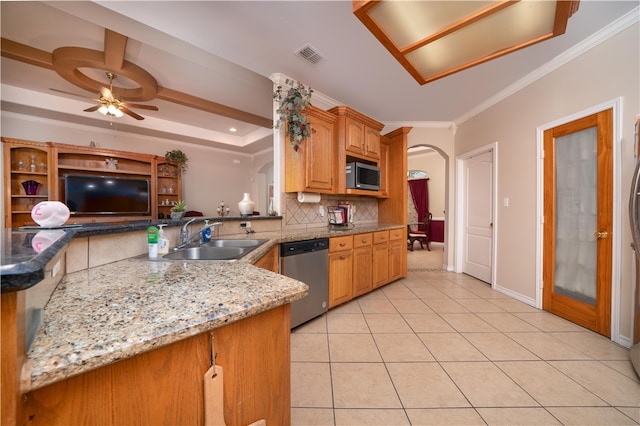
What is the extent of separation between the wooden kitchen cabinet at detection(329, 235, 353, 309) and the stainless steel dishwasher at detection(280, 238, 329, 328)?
0.29ft

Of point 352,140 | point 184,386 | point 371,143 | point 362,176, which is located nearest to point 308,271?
point 362,176

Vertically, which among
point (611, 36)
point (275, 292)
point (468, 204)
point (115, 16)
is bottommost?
point (275, 292)

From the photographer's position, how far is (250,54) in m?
2.34

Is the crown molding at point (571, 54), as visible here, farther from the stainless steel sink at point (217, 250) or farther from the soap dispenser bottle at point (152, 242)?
the soap dispenser bottle at point (152, 242)

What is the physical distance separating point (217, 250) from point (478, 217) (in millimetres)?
3761

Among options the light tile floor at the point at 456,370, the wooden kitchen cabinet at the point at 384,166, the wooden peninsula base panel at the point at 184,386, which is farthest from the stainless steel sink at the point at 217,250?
the wooden kitchen cabinet at the point at 384,166

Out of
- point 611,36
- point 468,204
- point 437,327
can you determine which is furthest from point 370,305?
point 611,36

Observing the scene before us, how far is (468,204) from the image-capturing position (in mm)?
3834

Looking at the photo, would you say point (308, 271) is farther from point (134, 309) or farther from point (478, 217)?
point (478, 217)

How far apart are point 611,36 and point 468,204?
7.57 feet

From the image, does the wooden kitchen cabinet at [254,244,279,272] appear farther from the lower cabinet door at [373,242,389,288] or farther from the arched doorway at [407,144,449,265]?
the arched doorway at [407,144,449,265]

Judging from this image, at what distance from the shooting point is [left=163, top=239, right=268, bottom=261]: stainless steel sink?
1.51 meters

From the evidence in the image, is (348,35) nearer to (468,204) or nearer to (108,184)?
(468,204)

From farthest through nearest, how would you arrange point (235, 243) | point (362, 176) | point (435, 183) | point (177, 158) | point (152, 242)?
point (435, 183) → point (177, 158) → point (362, 176) → point (235, 243) → point (152, 242)
